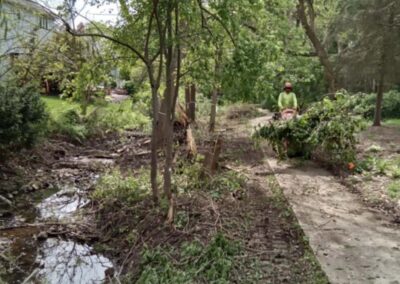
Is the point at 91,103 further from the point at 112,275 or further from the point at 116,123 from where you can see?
the point at 112,275

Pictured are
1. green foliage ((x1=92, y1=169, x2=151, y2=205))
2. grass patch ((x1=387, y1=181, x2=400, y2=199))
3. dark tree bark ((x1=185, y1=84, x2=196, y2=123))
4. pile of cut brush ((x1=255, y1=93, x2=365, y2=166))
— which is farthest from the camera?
dark tree bark ((x1=185, y1=84, x2=196, y2=123))

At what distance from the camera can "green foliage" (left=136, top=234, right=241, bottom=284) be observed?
4785mm

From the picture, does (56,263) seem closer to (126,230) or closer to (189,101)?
(126,230)

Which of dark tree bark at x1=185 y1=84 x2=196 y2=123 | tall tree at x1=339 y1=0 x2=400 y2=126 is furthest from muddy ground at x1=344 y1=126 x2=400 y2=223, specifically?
dark tree bark at x1=185 y1=84 x2=196 y2=123

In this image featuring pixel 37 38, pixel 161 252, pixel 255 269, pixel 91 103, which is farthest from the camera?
pixel 91 103

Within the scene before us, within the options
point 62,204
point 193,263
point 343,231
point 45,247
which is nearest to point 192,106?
point 62,204

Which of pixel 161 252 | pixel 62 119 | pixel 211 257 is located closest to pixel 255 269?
pixel 211 257

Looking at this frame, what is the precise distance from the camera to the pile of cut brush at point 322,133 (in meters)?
8.95

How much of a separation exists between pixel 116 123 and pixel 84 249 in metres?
12.0

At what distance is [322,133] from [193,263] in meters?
4.93

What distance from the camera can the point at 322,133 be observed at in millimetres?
9078

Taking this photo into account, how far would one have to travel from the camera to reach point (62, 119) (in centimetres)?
1513

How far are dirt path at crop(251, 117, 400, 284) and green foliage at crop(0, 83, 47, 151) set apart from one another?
5639 mm

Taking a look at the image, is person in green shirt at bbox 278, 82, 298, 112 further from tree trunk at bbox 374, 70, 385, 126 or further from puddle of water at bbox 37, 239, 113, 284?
puddle of water at bbox 37, 239, 113, 284
